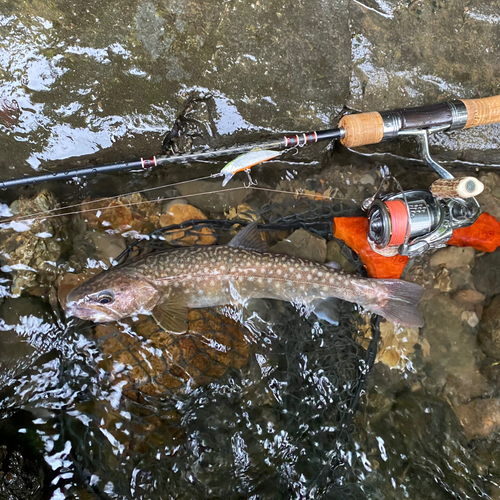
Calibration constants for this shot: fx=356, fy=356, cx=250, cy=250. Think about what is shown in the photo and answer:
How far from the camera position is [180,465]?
360 centimetres

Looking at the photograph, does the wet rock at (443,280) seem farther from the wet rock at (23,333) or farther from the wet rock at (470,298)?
the wet rock at (23,333)

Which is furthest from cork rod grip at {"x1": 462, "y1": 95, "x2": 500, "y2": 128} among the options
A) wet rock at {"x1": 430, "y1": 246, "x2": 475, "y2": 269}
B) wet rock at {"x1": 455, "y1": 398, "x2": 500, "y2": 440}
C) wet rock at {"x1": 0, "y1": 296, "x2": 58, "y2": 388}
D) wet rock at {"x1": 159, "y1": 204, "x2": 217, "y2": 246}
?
wet rock at {"x1": 0, "y1": 296, "x2": 58, "y2": 388}

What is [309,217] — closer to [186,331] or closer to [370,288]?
[370,288]

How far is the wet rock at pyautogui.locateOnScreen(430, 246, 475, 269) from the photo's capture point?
423 centimetres

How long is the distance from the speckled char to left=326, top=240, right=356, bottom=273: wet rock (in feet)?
1.52

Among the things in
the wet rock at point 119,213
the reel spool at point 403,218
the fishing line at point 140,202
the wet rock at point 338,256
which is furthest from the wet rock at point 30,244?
the reel spool at point 403,218

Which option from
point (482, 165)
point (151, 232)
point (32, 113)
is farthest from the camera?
point (482, 165)

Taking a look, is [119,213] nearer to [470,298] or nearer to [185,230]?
[185,230]

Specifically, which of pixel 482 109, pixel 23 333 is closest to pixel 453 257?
pixel 482 109

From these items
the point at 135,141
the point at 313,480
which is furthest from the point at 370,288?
the point at 135,141

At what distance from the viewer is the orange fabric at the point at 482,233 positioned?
3836 millimetres

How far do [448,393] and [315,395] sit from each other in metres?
1.66

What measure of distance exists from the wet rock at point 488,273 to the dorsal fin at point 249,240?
2.66 m

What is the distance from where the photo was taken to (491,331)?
13.5 feet
